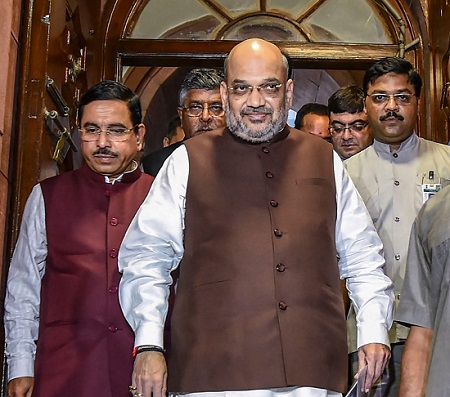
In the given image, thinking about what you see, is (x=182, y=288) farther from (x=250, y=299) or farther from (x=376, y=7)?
(x=376, y=7)

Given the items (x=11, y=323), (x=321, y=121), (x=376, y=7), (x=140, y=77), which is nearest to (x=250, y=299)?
(x=11, y=323)

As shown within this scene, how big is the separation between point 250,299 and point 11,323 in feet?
3.09

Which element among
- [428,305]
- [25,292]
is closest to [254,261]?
[428,305]

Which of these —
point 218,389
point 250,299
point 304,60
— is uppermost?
point 304,60

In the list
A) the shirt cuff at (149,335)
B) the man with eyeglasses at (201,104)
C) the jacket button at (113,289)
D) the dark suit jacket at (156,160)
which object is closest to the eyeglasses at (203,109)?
the man with eyeglasses at (201,104)

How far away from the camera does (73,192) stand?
3082 millimetres

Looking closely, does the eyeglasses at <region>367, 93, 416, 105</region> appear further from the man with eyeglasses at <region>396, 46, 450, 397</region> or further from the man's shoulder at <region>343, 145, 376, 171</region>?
the man with eyeglasses at <region>396, 46, 450, 397</region>

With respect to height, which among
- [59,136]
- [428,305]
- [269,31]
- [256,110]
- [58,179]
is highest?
[269,31]

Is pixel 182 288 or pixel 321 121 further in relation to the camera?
pixel 321 121

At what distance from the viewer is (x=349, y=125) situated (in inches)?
161

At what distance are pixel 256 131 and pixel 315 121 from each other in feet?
6.70

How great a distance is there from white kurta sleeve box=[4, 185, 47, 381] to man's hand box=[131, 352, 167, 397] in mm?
643

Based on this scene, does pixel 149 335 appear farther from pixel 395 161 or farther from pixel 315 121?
pixel 315 121

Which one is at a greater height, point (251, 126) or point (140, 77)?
point (140, 77)
